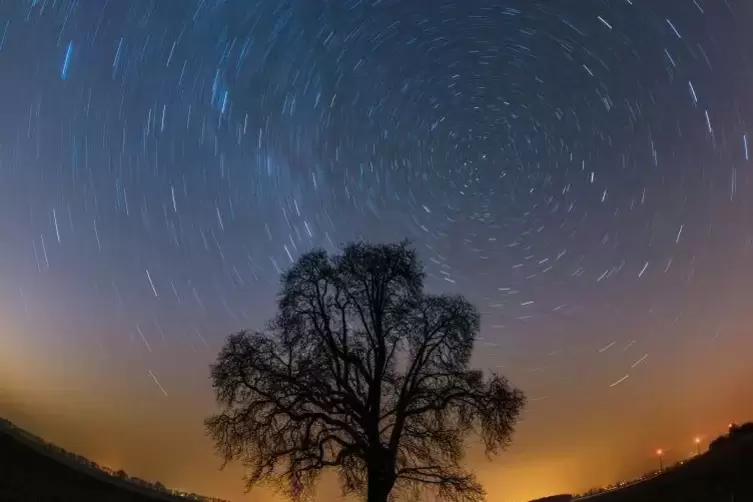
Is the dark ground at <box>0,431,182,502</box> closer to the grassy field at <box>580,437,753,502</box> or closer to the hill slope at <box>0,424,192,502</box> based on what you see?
the hill slope at <box>0,424,192,502</box>

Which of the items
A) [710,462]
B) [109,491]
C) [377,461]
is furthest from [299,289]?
[710,462]

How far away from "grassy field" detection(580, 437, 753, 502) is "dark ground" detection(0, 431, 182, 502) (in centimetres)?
1786

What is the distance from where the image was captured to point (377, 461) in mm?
18172

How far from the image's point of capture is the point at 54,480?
21.7 metres

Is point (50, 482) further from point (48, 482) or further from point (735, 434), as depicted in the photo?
point (735, 434)

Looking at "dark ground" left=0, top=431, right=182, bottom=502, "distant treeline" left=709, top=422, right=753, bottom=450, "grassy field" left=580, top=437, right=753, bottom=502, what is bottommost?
"dark ground" left=0, top=431, right=182, bottom=502

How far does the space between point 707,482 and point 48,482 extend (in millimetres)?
22911

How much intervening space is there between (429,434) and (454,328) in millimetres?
3608

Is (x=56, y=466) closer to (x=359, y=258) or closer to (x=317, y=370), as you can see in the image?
(x=317, y=370)

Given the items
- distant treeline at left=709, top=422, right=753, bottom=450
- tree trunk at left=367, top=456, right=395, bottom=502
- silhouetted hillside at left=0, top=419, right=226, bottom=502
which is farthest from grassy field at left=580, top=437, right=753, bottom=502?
silhouetted hillside at left=0, top=419, right=226, bottom=502

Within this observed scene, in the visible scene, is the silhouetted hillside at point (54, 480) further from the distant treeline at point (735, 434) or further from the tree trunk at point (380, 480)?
the distant treeline at point (735, 434)

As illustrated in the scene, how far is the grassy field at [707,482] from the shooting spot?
16969mm

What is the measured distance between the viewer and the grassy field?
16969 millimetres

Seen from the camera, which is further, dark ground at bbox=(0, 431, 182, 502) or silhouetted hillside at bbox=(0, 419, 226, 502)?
silhouetted hillside at bbox=(0, 419, 226, 502)
